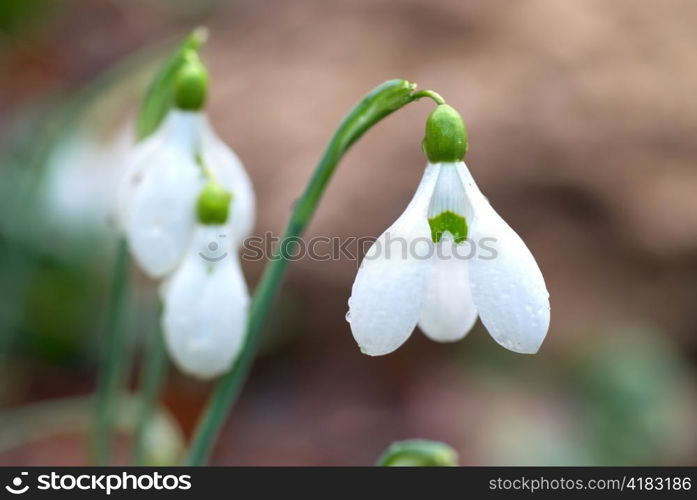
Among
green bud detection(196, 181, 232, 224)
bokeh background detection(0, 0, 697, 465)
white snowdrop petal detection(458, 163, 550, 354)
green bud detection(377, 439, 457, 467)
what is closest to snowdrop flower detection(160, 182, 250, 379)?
green bud detection(196, 181, 232, 224)

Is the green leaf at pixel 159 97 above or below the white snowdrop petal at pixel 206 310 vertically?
above

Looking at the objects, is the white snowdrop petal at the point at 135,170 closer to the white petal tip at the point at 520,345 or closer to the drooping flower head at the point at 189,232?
the drooping flower head at the point at 189,232

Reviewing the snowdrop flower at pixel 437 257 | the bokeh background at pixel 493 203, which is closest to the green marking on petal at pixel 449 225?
the snowdrop flower at pixel 437 257

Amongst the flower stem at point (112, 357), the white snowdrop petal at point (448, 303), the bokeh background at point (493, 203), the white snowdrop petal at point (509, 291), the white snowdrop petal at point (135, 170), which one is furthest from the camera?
the bokeh background at point (493, 203)

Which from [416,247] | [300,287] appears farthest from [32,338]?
[416,247]

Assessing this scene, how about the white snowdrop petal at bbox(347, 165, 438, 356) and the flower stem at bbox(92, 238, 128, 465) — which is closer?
the white snowdrop petal at bbox(347, 165, 438, 356)

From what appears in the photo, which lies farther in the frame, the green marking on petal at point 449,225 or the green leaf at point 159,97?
the green leaf at point 159,97

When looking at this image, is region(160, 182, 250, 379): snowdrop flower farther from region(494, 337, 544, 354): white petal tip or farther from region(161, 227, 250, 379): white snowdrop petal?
region(494, 337, 544, 354): white petal tip
